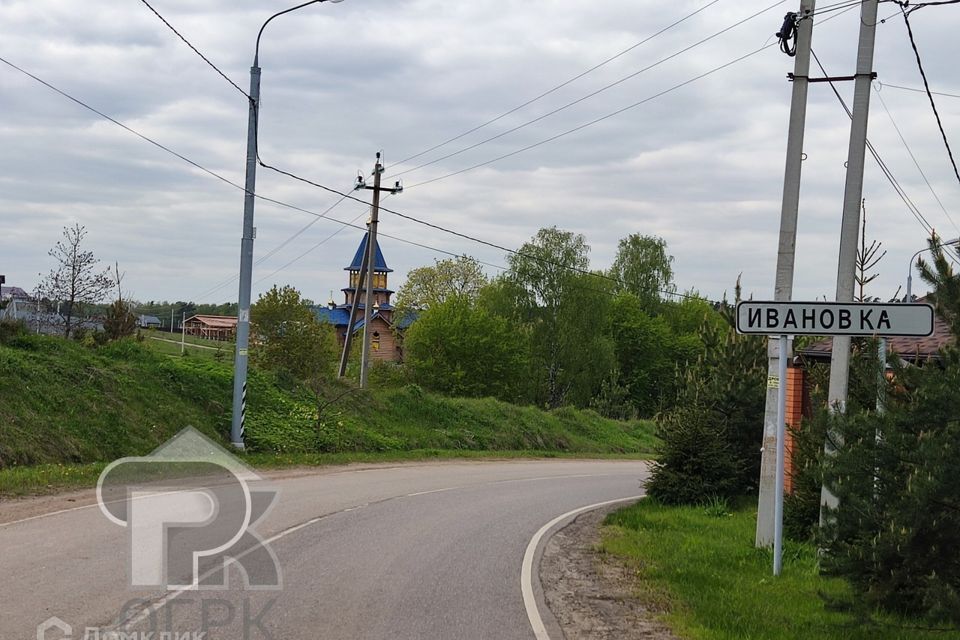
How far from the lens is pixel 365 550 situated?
11.7m

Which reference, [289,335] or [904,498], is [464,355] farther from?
[904,498]

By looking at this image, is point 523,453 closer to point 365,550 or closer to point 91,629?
point 365,550

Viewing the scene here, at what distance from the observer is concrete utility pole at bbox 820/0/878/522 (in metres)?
11.5

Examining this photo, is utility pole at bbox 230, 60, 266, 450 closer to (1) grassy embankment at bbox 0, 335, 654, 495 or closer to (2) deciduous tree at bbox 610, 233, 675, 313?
(1) grassy embankment at bbox 0, 335, 654, 495

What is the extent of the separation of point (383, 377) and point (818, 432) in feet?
151

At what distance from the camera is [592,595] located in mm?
10422

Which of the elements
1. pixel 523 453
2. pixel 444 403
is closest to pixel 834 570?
pixel 523 453

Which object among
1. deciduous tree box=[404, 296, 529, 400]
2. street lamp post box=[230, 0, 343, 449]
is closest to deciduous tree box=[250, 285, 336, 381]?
street lamp post box=[230, 0, 343, 449]

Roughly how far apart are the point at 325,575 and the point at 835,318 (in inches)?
233

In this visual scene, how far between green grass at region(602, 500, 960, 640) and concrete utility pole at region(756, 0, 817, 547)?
663 mm

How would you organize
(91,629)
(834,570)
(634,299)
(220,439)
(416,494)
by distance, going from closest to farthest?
1. (91,629)
2. (834,570)
3. (416,494)
4. (220,439)
5. (634,299)

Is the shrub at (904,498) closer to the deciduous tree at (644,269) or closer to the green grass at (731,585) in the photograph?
the green grass at (731,585)

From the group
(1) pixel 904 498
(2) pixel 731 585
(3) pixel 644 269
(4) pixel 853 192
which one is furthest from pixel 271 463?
(3) pixel 644 269

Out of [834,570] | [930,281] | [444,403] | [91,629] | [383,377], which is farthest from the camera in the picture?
[383,377]
